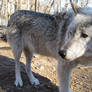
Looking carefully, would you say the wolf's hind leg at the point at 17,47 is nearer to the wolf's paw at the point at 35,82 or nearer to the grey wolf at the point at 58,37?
the grey wolf at the point at 58,37

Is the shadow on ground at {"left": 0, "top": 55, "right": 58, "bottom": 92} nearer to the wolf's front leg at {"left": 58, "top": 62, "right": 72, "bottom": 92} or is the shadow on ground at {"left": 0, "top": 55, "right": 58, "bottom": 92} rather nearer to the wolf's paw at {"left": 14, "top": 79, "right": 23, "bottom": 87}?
A: the wolf's paw at {"left": 14, "top": 79, "right": 23, "bottom": 87}

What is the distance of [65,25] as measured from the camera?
9.47 feet

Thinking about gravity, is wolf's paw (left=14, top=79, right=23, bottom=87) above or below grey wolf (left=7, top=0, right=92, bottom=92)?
below

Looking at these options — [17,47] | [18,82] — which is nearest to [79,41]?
[17,47]

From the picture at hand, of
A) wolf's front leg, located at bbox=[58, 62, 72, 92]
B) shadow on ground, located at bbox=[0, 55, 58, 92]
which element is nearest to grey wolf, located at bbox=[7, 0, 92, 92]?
wolf's front leg, located at bbox=[58, 62, 72, 92]

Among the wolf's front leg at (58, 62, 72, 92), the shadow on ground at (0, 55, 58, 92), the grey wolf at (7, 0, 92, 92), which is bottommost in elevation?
the shadow on ground at (0, 55, 58, 92)

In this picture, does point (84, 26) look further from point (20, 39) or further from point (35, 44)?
point (20, 39)

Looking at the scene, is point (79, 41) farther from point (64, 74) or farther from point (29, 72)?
point (29, 72)

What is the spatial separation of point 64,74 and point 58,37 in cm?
71

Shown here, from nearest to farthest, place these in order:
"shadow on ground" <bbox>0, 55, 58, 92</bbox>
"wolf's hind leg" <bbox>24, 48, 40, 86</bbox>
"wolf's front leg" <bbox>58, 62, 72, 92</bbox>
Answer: "wolf's front leg" <bbox>58, 62, 72, 92</bbox> → "shadow on ground" <bbox>0, 55, 58, 92</bbox> → "wolf's hind leg" <bbox>24, 48, 40, 86</bbox>

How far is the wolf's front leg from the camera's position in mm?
2848

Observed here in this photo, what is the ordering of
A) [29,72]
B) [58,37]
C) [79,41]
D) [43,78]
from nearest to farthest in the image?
[79,41] → [58,37] → [29,72] → [43,78]

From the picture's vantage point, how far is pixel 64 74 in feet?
9.55

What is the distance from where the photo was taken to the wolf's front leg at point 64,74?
9.34 feet
